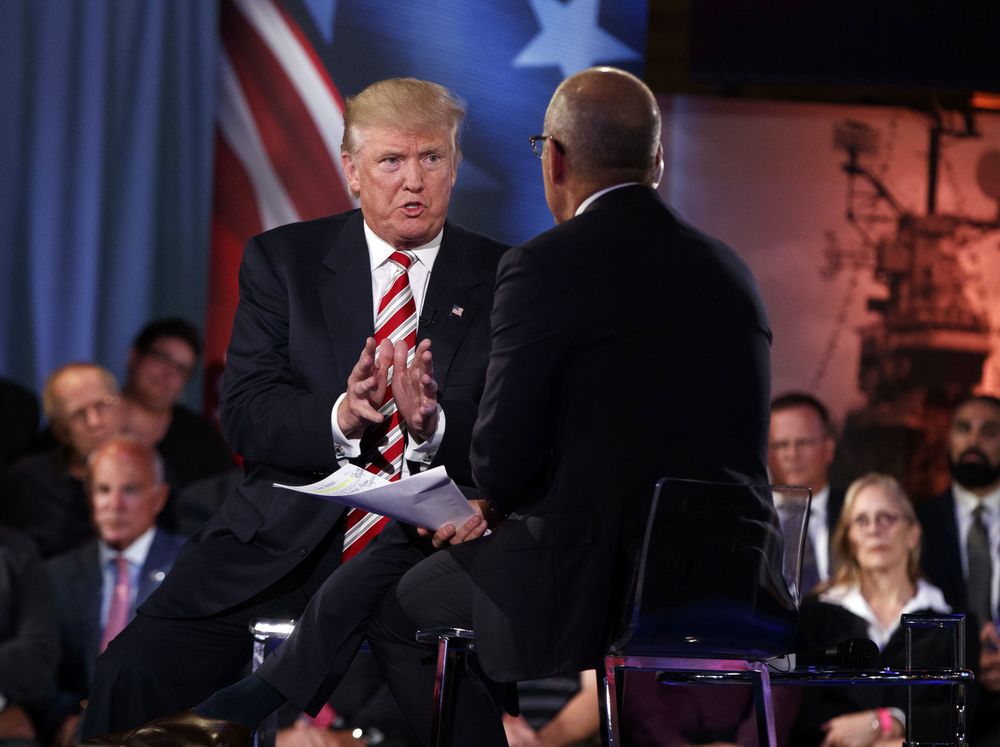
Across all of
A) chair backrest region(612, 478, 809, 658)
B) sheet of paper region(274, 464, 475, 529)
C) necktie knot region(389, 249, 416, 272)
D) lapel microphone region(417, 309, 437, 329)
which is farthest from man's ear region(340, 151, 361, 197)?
chair backrest region(612, 478, 809, 658)

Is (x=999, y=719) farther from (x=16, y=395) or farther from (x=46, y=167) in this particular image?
(x=46, y=167)

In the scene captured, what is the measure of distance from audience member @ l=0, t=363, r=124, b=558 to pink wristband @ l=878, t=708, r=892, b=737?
3.01 m

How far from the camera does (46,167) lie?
625 centimetres

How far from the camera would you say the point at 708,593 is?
7.68 feet

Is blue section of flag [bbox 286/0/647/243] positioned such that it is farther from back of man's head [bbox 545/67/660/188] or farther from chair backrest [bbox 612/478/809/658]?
chair backrest [bbox 612/478/809/658]

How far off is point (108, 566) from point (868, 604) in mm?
2752

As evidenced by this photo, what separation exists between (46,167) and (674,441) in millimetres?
4623

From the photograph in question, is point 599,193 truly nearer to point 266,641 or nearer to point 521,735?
point 266,641

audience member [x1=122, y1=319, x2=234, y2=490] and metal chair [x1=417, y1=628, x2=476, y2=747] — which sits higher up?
audience member [x1=122, y1=319, x2=234, y2=490]

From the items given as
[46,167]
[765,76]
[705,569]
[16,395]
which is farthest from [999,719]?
[46,167]

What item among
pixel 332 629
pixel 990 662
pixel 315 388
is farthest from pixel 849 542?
pixel 332 629

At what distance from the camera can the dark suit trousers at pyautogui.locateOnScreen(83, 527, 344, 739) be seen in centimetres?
289

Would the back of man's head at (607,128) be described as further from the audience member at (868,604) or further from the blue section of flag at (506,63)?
the blue section of flag at (506,63)

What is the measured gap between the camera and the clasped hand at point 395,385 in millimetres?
2662
